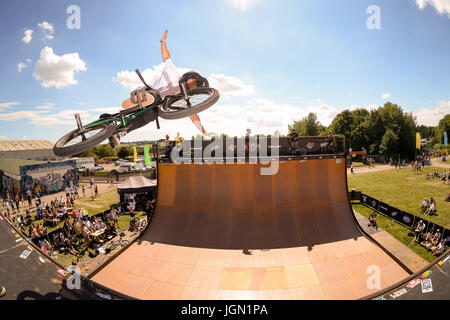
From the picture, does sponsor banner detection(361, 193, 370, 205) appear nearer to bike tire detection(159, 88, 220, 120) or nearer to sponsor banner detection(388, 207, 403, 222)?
sponsor banner detection(388, 207, 403, 222)

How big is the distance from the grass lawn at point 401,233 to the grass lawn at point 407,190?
214 centimetres

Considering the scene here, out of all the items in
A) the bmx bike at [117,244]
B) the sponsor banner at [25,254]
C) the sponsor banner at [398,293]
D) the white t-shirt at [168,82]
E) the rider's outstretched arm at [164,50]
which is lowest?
the bmx bike at [117,244]

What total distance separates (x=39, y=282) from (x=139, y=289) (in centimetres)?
320

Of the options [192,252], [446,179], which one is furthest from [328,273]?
[446,179]

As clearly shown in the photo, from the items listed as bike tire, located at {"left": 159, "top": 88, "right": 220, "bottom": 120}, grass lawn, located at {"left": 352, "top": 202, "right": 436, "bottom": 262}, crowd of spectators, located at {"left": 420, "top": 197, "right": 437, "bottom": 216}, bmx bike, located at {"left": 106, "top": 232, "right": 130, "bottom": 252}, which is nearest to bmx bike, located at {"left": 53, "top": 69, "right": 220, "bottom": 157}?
bike tire, located at {"left": 159, "top": 88, "right": 220, "bottom": 120}

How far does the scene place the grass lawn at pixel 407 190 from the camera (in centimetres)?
1309

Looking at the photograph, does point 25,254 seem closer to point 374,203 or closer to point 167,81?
point 167,81

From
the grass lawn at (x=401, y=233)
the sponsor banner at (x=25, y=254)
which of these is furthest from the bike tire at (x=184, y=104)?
the grass lawn at (x=401, y=233)

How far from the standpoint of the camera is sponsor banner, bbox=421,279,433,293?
11.9 ft

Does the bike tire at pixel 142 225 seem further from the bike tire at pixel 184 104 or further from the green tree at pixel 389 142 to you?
the green tree at pixel 389 142

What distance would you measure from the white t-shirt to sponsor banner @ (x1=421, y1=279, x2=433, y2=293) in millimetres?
12312

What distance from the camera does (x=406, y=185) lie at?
19516 mm

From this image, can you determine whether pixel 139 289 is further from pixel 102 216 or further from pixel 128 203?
pixel 128 203

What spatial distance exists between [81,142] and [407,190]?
24.6 metres
